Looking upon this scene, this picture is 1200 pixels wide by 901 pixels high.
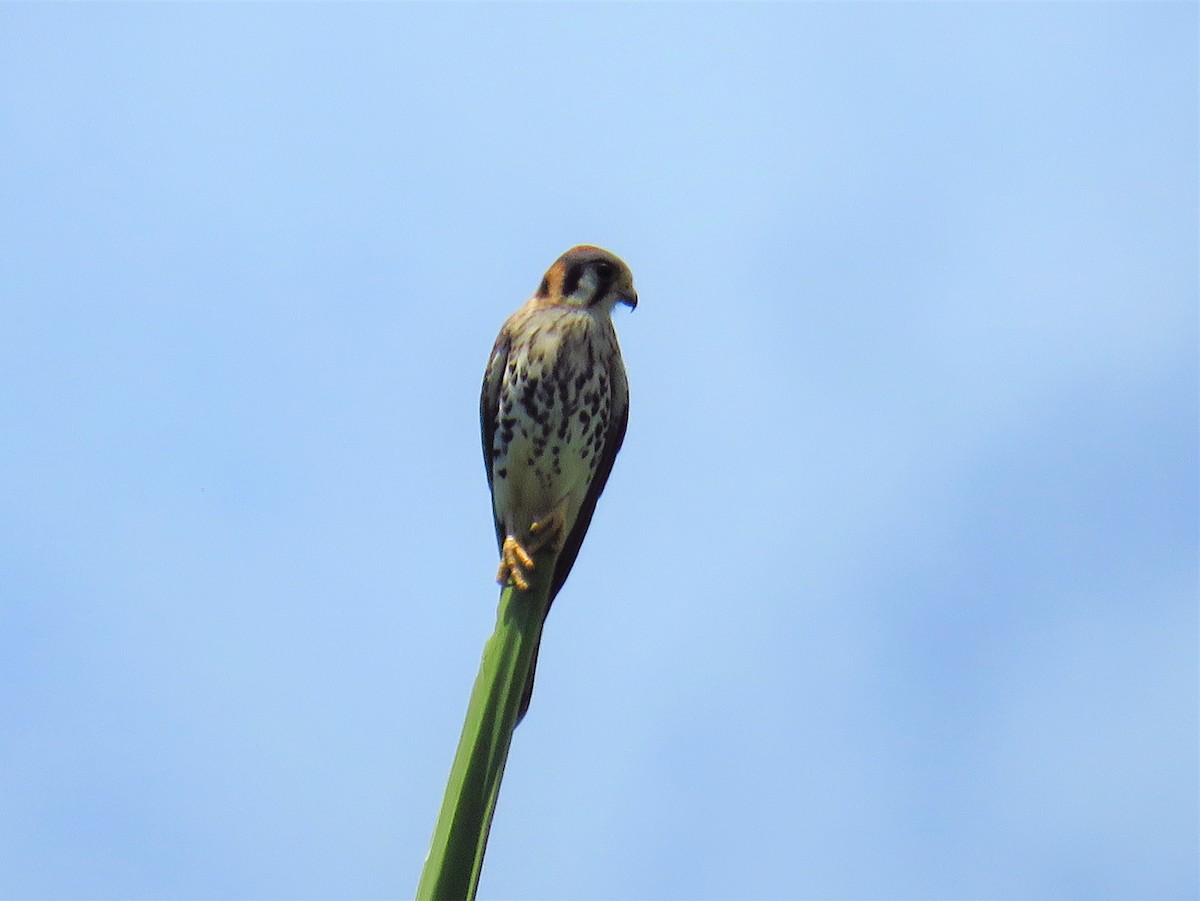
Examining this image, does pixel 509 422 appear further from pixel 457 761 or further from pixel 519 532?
pixel 457 761

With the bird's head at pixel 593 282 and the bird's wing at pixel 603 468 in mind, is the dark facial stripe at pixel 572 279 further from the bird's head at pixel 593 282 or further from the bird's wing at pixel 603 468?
the bird's wing at pixel 603 468

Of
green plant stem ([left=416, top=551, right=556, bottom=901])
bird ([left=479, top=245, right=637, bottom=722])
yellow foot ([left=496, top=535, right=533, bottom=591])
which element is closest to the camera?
green plant stem ([left=416, top=551, right=556, bottom=901])

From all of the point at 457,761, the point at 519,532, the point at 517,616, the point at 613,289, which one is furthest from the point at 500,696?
the point at 613,289

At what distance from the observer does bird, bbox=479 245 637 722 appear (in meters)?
4.75

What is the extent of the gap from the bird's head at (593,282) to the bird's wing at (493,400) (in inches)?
11.2

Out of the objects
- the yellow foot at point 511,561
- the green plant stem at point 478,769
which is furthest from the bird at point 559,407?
the green plant stem at point 478,769

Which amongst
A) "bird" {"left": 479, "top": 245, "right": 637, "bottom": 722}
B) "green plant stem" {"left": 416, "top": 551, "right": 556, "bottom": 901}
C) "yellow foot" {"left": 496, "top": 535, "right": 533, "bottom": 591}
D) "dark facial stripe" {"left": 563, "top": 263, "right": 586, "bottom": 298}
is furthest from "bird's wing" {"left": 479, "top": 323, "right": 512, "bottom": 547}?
"green plant stem" {"left": 416, "top": 551, "right": 556, "bottom": 901}

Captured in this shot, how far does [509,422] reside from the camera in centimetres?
485

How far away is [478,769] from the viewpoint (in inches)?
96.5

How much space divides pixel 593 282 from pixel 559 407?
2.15 ft

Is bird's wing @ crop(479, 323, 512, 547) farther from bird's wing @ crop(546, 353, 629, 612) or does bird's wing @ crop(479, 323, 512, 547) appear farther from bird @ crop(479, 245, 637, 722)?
bird's wing @ crop(546, 353, 629, 612)

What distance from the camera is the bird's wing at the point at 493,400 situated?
498 centimetres

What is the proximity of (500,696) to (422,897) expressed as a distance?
0.45 meters

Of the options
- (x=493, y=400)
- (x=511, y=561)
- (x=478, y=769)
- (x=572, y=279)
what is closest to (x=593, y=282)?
(x=572, y=279)
